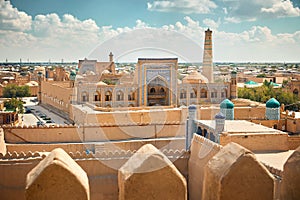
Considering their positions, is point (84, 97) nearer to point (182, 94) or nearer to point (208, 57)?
point (182, 94)

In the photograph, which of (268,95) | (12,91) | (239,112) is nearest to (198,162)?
(239,112)

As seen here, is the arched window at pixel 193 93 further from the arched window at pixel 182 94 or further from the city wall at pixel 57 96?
the city wall at pixel 57 96

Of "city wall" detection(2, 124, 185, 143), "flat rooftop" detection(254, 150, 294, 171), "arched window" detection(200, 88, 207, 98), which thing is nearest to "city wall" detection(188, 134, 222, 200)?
"flat rooftop" detection(254, 150, 294, 171)

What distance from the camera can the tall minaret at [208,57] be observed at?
3064 centimetres

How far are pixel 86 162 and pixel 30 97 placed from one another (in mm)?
32890

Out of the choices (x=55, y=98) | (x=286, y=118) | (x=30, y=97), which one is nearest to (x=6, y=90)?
(x=30, y=97)

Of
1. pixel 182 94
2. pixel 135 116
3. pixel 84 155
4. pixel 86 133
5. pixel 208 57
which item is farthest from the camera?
pixel 208 57

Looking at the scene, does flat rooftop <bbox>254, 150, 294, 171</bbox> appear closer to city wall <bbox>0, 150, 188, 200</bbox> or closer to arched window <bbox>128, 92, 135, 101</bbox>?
city wall <bbox>0, 150, 188, 200</bbox>

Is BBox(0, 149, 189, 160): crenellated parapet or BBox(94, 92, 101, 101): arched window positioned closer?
BBox(0, 149, 189, 160): crenellated parapet

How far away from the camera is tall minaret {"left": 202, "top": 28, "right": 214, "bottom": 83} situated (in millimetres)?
30641

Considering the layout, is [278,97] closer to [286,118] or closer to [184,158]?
[286,118]

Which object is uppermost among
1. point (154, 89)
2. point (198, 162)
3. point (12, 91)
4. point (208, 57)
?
point (208, 57)

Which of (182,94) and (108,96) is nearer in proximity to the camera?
(108,96)

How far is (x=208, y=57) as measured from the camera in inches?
1209
